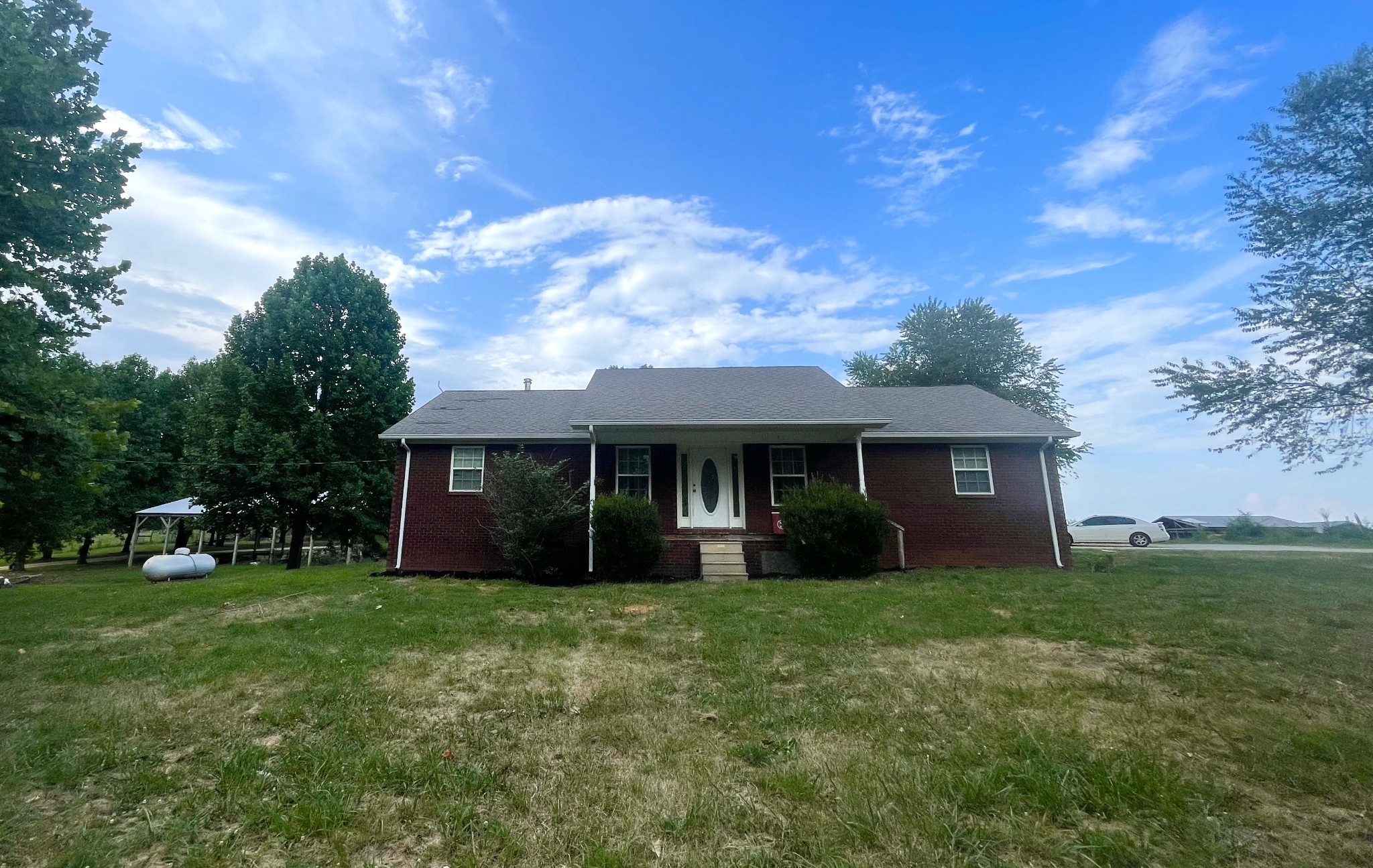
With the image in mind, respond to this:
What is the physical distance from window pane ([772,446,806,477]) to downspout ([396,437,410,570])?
915 centimetres

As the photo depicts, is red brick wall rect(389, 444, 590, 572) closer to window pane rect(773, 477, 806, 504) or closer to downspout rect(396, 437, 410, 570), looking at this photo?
downspout rect(396, 437, 410, 570)

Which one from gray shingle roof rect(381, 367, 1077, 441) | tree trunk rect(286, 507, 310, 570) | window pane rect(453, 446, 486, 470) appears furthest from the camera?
tree trunk rect(286, 507, 310, 570)

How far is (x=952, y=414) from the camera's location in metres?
14.8

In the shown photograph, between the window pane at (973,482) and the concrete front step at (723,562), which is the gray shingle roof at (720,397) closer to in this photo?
the window pane at (973,482)

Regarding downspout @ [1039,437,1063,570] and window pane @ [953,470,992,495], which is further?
window pane @ [953,470,992,495]

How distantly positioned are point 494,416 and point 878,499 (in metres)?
10.3

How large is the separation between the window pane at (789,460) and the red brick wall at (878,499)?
186 millimetres

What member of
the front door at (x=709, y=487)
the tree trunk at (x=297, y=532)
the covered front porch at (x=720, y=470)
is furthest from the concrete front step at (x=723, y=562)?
the tree trunk at (x=297, y=532)

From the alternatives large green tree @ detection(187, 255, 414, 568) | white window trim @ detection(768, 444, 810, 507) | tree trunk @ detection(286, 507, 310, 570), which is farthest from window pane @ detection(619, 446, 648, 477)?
tree trunk @ detection(286, 507, 310, 570)

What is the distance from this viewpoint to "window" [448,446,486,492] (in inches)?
543

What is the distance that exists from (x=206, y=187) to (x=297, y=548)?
13.5 metres

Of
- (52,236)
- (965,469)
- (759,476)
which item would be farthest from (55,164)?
(965,469)

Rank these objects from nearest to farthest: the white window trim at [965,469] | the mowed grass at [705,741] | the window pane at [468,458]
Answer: the mowed grass at [705,741], the white window trim at [965,469], the window pane at [468,458]

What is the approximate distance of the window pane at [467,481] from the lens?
13789 millimetres
